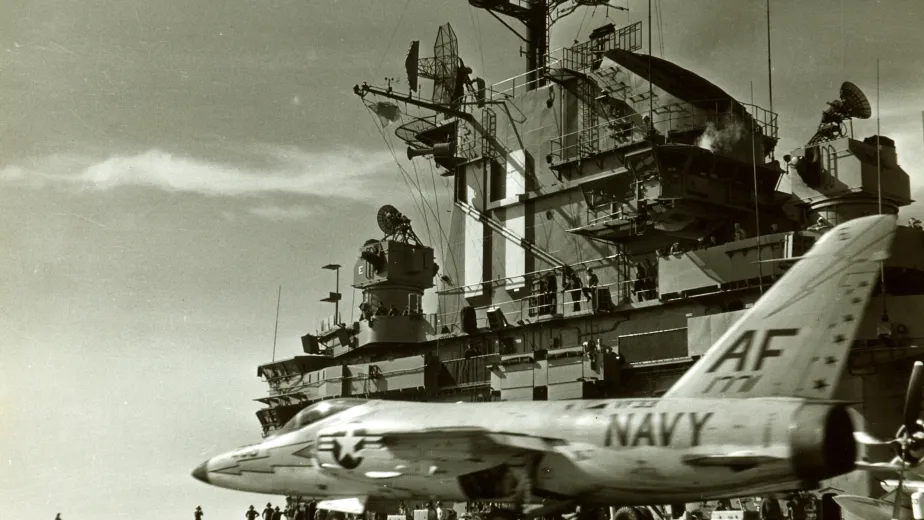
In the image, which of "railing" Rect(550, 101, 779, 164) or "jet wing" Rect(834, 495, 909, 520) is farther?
"railing" Rect(550, 101, 779, 164)

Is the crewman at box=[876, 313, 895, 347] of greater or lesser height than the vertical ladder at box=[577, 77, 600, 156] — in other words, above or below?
below

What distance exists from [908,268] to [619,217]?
7.67 m

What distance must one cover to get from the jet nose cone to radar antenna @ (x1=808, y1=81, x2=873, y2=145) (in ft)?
58.7

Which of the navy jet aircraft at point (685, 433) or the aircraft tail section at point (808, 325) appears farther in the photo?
the aircraft tail section at point (808, 325)

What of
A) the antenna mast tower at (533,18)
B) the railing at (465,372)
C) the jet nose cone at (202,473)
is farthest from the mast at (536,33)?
the jet nose cone at (202,473)

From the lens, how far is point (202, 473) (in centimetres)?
1761

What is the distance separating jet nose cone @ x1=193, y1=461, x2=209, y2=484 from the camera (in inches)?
691

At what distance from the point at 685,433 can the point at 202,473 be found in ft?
32.7

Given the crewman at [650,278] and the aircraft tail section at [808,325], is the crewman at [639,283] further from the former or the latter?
the aircraft tail section at [808,325]

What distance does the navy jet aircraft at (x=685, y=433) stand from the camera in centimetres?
1132

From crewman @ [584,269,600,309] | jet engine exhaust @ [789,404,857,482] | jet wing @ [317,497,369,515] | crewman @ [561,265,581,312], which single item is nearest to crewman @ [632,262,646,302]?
crewman @ [584,269,600,309]

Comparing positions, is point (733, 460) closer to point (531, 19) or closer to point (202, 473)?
point (202, 473)

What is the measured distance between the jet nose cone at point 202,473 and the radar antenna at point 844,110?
17.9 m

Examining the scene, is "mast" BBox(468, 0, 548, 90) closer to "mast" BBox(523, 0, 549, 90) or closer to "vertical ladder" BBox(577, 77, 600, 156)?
"mast" BBox(523, 0, 549, 90)
